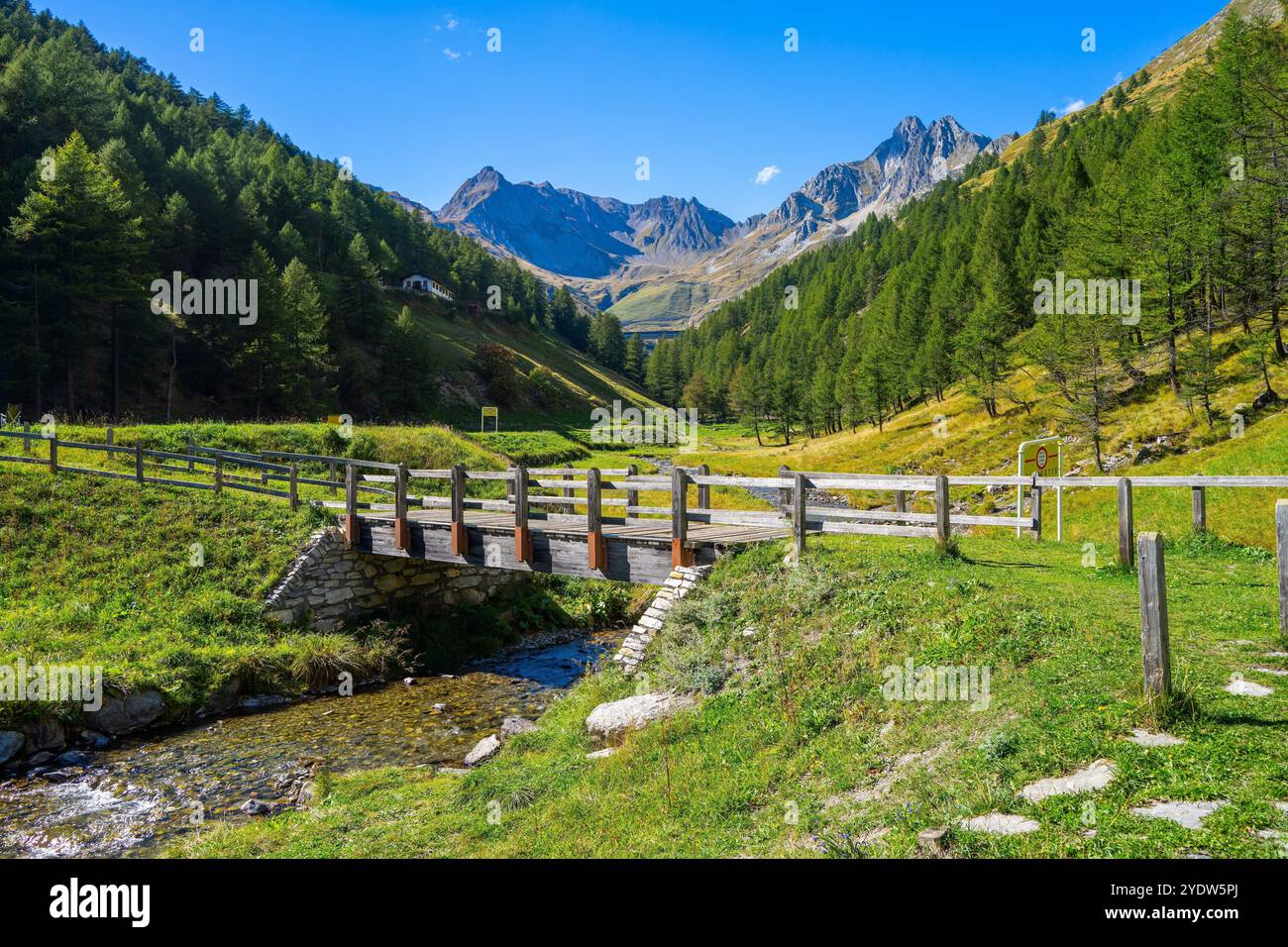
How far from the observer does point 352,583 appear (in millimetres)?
21328

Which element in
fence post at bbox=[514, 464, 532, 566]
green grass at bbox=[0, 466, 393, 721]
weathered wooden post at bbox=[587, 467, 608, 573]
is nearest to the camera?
weathered wooden post at bbox=[587, 467, 608, 573]

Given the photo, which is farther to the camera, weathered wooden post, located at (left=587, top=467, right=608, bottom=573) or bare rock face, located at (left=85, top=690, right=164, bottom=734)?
weathered wooden post, located at (left=587, top=467, right=608, bottom=573)

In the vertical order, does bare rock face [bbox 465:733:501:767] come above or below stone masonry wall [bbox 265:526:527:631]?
below

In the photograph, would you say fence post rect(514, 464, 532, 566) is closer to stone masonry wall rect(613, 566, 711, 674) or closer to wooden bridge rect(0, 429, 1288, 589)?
wooden bridge rect(0, 429, 1288, 589)

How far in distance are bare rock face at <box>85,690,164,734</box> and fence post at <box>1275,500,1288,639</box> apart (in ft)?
65.5

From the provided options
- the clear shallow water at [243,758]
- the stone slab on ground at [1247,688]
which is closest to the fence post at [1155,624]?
the stone slab on ground at [1247,688]

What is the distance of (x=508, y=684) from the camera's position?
18375mm

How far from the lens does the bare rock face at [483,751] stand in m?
12.9

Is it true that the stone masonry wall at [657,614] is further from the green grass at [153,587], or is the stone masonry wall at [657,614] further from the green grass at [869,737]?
the green grass at [153,587]

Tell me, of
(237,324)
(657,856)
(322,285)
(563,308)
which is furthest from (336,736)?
(563,308)

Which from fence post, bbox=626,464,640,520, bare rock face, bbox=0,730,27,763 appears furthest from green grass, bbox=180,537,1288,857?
bare rock face, bbox=0,730,27,763

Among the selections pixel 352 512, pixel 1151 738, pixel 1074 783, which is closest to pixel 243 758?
pixel 352 512

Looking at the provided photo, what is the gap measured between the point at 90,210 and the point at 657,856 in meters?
54.0

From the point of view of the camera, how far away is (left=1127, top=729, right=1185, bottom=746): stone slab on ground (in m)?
6.16
